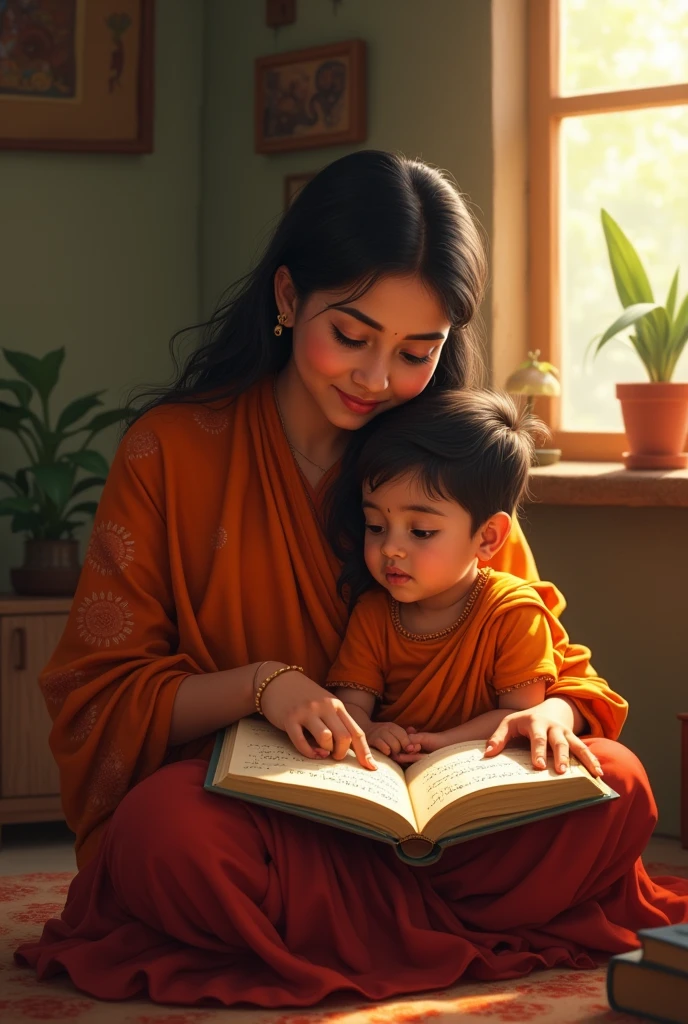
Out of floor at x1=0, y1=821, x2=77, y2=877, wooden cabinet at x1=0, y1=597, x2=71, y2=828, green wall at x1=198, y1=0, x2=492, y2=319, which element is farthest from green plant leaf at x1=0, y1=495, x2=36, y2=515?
green wall at x1=198, y1=0, x2=492, y2=319

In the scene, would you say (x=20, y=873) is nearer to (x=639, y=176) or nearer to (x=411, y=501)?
(x=411, y=501)

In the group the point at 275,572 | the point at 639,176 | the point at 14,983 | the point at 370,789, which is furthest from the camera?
the point at 639,176

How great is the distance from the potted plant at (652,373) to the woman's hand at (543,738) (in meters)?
1.29

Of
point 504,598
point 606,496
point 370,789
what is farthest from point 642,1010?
point 606,496

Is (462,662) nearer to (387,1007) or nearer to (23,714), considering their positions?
(387,1007)

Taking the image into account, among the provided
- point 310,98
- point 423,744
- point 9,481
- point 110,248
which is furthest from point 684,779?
point 110,248

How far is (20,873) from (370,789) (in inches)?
54.7

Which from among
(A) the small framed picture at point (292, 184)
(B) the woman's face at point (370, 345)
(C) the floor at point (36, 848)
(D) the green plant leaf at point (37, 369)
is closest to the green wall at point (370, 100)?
(A) the small framed picture at point (292, 184)

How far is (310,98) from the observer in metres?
3.61

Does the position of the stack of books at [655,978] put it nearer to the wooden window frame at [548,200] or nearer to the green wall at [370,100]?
the wooden window frame at [548,200]

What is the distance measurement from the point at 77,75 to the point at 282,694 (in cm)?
247

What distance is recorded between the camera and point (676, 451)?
3.16 m

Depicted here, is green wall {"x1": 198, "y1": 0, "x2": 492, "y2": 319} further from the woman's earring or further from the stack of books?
the stack of books

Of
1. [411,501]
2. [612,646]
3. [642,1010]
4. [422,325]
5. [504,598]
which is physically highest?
[422,325]
